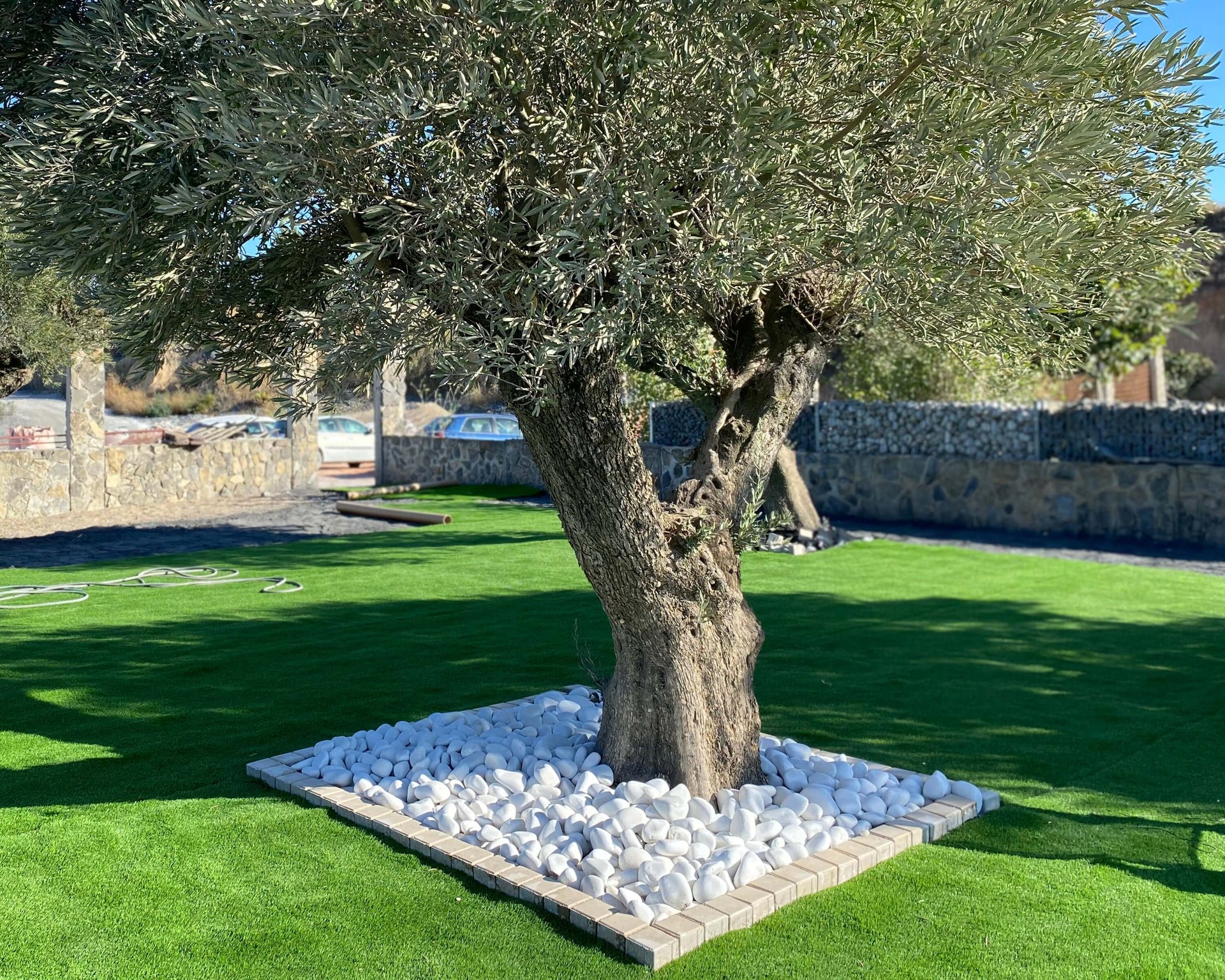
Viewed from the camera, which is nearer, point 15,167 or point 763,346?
Result: point 15,167

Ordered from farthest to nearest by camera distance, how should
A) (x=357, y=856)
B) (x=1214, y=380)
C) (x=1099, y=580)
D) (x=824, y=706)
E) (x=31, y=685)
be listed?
(x=1214, y=380)
(x=1099, y=580)
(x=31, y=685)
(x=824, y=706)
(x=357, y=856)

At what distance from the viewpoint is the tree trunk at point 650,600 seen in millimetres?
5035

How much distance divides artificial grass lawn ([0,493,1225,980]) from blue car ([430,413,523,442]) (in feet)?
52.9

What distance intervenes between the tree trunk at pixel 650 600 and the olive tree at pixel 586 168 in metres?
0.02

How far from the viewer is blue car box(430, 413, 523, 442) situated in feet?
94.9

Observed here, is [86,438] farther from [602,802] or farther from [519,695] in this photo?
[602,802]

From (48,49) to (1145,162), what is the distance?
5.25 metres

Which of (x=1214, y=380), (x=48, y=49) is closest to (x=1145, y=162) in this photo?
(x=48, y=49)

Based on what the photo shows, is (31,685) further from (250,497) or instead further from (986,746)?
(250,497)

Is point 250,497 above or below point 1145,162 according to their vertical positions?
below

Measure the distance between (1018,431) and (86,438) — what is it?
54.4 feet

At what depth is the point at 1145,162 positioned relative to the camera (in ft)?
17.6

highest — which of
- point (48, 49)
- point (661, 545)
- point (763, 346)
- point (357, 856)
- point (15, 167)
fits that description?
point (48, 49)

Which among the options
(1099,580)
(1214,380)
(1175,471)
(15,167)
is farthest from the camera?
(1214,380)
